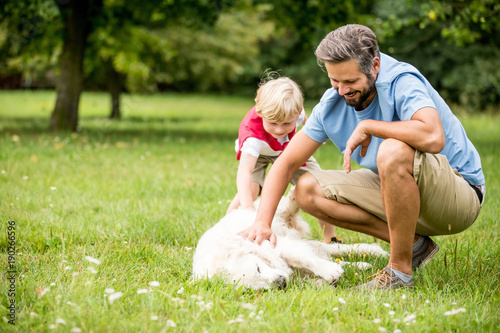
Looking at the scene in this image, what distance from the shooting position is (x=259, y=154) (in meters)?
3.88

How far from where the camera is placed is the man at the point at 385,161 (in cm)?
270

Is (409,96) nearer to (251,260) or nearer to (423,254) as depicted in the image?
(423,254)

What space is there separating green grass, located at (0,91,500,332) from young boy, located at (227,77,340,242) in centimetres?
58

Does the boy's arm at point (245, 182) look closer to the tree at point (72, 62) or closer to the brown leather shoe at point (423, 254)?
the brown leather shoe at point (423, 254)

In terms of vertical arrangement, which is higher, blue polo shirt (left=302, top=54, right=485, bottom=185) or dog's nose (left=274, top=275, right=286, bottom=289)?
blue polo shirt (left=302, top=54, right=485, bottom=185)

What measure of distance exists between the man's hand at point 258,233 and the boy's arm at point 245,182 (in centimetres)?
51

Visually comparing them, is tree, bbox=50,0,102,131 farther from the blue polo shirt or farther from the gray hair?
the gray hair

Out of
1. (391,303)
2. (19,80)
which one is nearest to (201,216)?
(391,303)

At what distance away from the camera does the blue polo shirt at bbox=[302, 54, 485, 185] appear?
2.77m

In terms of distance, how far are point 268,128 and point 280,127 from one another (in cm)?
10

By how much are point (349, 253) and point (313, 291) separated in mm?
919

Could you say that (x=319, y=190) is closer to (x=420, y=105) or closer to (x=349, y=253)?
(x=349, y=253)

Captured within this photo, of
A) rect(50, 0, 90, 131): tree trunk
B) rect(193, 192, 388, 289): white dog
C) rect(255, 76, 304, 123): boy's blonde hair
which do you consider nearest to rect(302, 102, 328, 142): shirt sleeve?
rect(255, 76, 304, 123): boy's blonde hair

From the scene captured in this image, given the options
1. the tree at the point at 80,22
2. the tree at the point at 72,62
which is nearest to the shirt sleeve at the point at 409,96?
the tree at the point at 80,22
